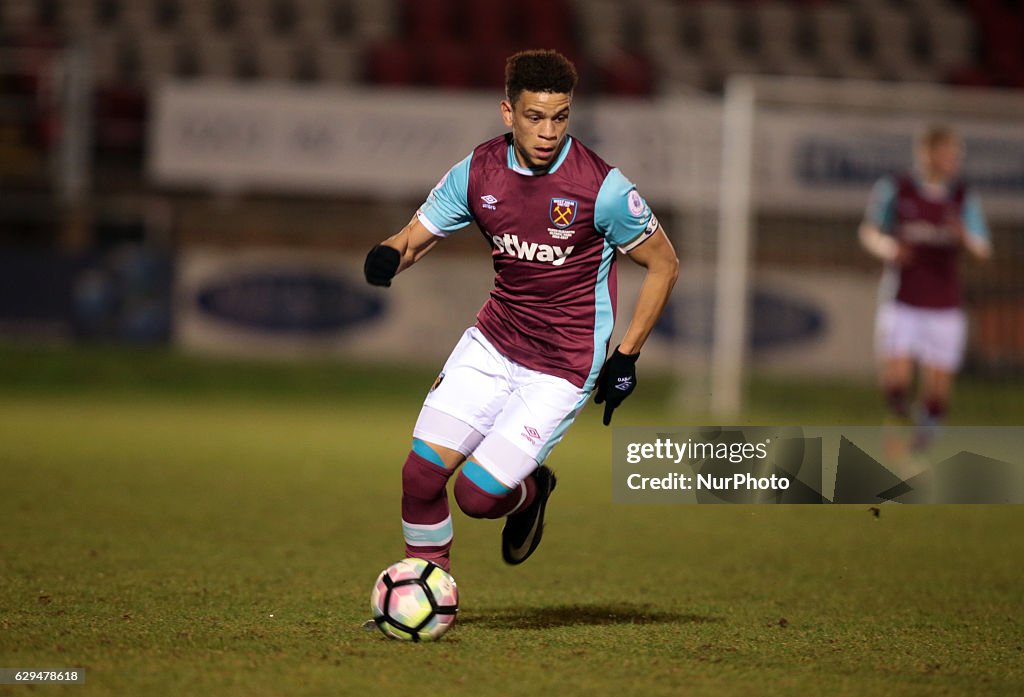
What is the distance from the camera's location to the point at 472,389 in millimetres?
5059

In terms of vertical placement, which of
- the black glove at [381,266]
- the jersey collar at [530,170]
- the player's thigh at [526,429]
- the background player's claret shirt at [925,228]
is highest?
the background player's claret shirt at [925,228]

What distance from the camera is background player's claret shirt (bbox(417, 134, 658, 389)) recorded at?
4953 mm

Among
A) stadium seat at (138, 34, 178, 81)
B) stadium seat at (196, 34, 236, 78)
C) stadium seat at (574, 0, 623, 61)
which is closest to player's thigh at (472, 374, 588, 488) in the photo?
stadium seat at (196, 34, 236, 78)

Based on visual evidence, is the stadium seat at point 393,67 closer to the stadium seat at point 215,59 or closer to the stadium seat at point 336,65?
the stadium seat at point 336,65

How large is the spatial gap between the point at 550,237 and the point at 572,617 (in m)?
1.43

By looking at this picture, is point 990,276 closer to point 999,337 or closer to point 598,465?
point 999,337

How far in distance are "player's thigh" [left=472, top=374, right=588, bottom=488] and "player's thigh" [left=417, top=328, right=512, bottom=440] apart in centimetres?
5

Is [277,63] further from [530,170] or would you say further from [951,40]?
[530,170]

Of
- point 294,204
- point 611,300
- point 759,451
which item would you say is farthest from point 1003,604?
point 294,204

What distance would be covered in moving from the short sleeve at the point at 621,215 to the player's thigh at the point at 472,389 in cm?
61

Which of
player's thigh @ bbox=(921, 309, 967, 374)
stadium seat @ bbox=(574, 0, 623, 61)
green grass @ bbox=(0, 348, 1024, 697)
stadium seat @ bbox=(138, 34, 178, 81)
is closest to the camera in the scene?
green grass @ bbox=(0, 348, 1024, 697)

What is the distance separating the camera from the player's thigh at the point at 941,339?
10297 mm

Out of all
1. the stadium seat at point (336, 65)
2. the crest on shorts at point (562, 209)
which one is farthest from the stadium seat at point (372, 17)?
the crest on shorts at point (562, 209)

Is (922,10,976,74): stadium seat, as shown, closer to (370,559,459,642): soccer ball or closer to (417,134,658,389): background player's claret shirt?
(417,134,658,389): background player's claret shirt
